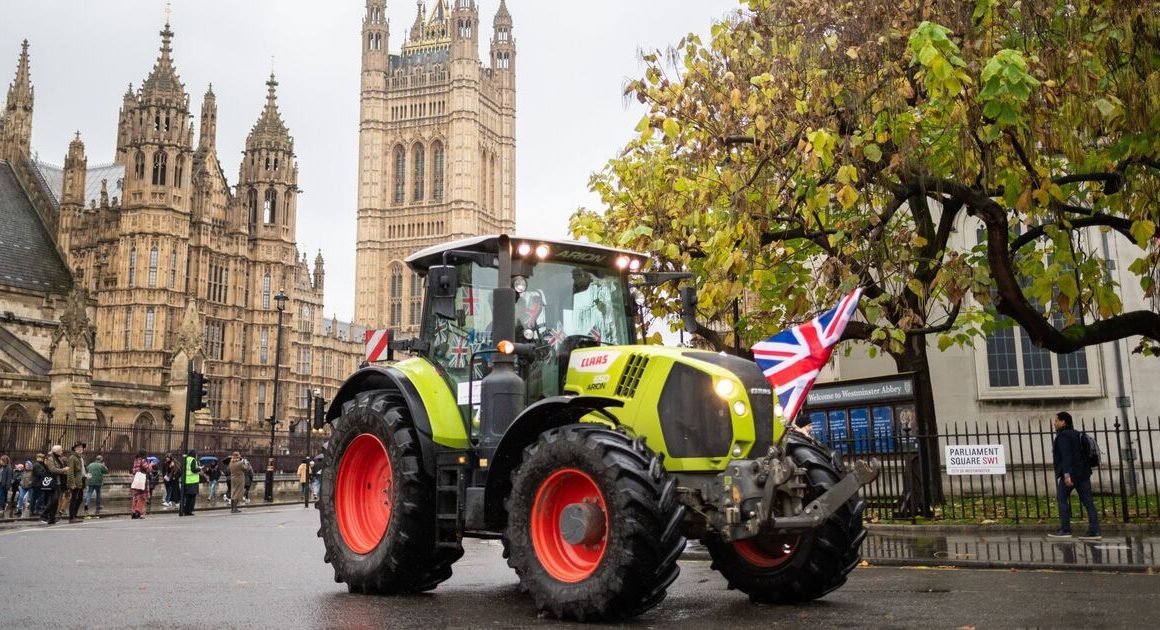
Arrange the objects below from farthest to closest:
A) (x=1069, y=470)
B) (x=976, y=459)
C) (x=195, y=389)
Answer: (x=195, y=389) < (x=976, y=459) < (x=1069, y=470)

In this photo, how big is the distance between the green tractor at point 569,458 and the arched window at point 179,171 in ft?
177

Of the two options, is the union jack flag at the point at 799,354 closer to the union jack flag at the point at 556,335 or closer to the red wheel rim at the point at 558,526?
the union jack flag at the point at 556,335

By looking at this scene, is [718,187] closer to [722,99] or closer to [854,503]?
[722,99]

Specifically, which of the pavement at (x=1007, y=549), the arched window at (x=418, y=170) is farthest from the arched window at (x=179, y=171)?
the arched window at (x=418, y=170)

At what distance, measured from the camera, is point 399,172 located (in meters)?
123

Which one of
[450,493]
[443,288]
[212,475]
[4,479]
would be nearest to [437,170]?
[212,475]

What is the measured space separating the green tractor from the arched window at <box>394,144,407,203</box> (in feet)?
381

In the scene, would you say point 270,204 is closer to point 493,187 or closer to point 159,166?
point 159,166

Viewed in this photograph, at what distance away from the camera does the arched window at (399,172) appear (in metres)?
122

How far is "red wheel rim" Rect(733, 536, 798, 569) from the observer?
7242 mm

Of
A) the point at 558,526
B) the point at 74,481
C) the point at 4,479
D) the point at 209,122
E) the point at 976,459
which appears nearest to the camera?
the point at 558,526

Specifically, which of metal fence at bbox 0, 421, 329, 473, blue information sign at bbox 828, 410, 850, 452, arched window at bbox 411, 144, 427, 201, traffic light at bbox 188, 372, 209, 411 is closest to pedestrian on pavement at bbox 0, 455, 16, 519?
metal fence at bbox 0, 421, 329, 473

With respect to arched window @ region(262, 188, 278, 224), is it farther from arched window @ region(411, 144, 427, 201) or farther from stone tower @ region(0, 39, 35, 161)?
arched window @ region(411, 144, 427, 201)

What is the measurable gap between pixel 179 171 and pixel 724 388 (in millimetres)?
57774
